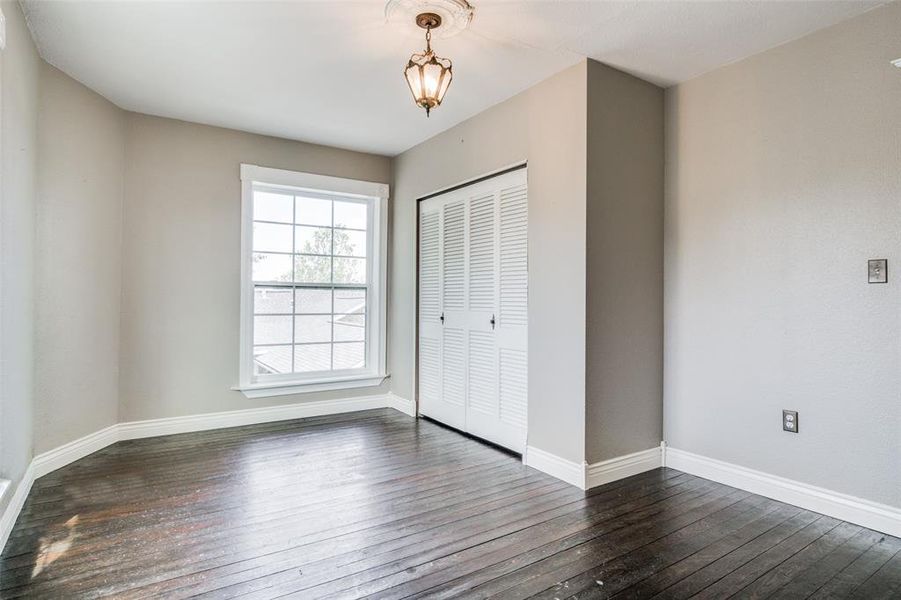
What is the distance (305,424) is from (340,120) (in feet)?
8.54

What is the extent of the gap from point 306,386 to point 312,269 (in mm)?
1096

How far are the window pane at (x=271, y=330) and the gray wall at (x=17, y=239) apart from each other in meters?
1.62

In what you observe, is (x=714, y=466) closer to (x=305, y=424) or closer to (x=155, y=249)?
(x=305, y=424)

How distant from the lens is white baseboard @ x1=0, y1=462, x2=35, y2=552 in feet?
7.18

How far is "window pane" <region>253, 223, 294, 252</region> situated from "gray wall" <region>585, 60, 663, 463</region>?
9.22 feet

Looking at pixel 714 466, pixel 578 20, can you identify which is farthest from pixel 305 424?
pixel 578 20

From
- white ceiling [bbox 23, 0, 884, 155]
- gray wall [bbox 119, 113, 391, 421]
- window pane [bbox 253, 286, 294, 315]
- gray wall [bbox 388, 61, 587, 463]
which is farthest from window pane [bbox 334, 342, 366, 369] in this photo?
white ceiling [bbox 23, 0, 884, 155]

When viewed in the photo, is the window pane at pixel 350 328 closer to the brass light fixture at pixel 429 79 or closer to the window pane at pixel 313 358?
the window pane at pixel 313 358

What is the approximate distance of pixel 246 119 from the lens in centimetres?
393

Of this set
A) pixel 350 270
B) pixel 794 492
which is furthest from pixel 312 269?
pixel 794 492

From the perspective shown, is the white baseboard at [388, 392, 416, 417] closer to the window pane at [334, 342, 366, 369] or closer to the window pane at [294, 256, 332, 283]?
the window pane at [334, 342, 366, 369]

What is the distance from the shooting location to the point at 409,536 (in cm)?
229

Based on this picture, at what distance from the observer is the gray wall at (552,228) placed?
9.67 ft

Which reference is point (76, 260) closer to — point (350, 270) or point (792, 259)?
point (350, 270)
